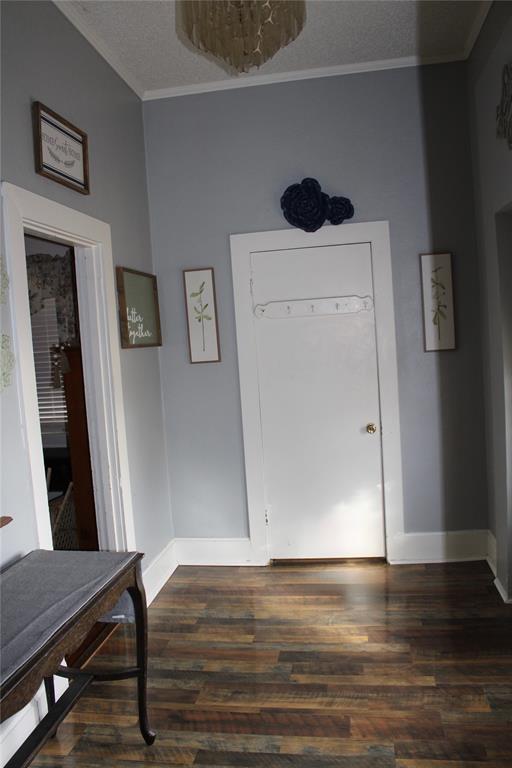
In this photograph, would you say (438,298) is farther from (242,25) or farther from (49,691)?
(49,691)

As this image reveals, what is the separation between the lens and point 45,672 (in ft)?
4.89

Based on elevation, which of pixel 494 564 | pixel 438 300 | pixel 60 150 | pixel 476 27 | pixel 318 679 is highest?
pixel 476 27

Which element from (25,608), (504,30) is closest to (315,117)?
(504,30)

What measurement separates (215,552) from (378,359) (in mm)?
1642

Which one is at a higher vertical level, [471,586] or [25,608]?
[25,608]

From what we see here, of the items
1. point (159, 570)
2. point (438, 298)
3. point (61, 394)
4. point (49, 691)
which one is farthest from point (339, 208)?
point (61, 394)

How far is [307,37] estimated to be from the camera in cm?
302

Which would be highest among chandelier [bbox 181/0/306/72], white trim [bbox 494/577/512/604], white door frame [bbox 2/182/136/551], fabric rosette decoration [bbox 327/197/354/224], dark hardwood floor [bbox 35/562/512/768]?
chandelier [bbox 181/0/306/72]

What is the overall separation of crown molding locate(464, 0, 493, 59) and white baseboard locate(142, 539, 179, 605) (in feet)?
11.3

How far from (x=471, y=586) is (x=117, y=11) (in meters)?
3.50

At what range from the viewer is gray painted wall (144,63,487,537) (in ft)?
11.0

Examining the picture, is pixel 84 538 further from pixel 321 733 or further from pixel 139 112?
pixel 139 112

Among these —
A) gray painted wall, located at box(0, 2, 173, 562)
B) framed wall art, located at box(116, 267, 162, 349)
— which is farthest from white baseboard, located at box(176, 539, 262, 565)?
framed wall art, located at box(116, 267, 162, 349)

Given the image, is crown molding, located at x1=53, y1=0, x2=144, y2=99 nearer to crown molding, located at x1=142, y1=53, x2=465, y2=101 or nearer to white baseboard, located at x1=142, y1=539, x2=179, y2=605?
crown molding, located at x1=142, y1=53, x2=465, y2=101
